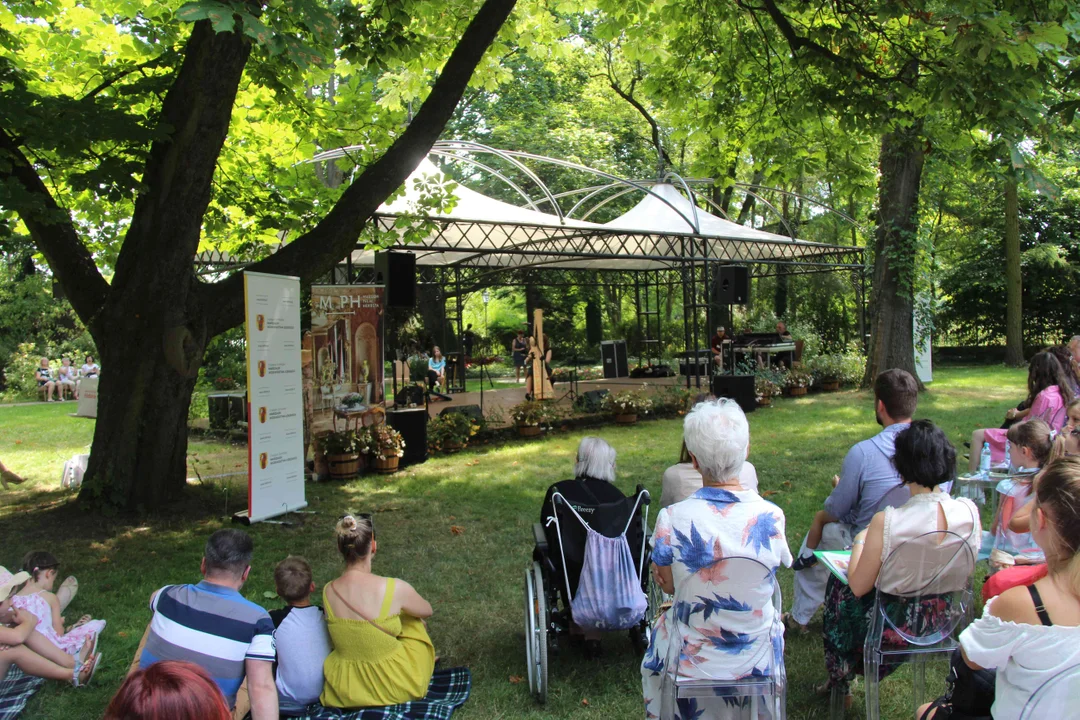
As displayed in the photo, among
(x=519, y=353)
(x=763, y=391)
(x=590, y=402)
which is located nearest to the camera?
(x=590, y=402)

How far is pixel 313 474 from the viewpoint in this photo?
8344mm

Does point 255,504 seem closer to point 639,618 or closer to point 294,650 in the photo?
point 294,650

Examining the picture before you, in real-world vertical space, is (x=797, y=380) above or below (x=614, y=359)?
below

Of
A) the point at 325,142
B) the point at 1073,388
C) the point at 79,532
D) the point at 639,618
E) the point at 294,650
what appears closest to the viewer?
the point at 294,650

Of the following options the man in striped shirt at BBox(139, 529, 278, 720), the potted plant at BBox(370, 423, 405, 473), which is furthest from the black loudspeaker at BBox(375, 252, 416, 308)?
the man in striped shirt at BBox(139, 529, 278, 720)

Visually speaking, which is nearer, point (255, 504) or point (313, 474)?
point (255, 504)

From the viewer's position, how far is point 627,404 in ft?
38.4

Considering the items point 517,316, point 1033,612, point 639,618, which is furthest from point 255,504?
point 517,316

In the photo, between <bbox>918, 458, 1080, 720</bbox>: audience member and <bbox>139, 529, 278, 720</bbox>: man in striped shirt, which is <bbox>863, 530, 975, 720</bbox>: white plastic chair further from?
<bbox>139, 529, 278, 720</bbox>: man in striped shirt

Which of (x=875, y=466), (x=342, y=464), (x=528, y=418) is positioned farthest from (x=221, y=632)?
(x=528, y=418)

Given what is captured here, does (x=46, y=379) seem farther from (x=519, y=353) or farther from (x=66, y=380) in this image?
(x=519, y=353)

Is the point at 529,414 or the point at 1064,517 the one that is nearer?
the point at 1064,517

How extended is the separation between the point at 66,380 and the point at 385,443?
554 inches

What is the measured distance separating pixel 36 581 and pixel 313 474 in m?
4.91
